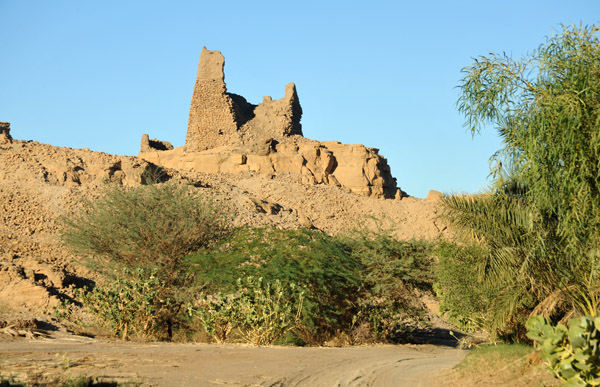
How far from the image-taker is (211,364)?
924 centimetres

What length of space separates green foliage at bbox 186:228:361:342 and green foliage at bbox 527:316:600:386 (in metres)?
7.65

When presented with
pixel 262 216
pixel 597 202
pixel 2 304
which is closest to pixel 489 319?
pixel 597 202

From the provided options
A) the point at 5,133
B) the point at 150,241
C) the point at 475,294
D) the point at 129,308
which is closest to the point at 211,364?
the point at 129,308

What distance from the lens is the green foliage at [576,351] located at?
21.3 feet

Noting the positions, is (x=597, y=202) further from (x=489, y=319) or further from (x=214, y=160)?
(x=214, y=160)

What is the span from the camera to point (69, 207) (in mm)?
32031

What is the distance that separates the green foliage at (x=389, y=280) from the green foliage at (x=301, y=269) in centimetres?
37

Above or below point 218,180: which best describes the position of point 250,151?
above

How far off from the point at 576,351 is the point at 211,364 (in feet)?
16.3

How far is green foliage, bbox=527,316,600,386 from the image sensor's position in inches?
255

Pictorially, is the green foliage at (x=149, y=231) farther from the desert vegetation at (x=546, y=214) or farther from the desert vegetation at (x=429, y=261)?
the desert vegetation at (x=546, y=214)

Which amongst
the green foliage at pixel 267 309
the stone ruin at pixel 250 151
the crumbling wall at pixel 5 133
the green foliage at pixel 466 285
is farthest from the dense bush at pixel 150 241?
the stone ruin at pixel 250 151

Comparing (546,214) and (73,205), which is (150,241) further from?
(73,205)

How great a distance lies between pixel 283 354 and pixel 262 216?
2842 cm
